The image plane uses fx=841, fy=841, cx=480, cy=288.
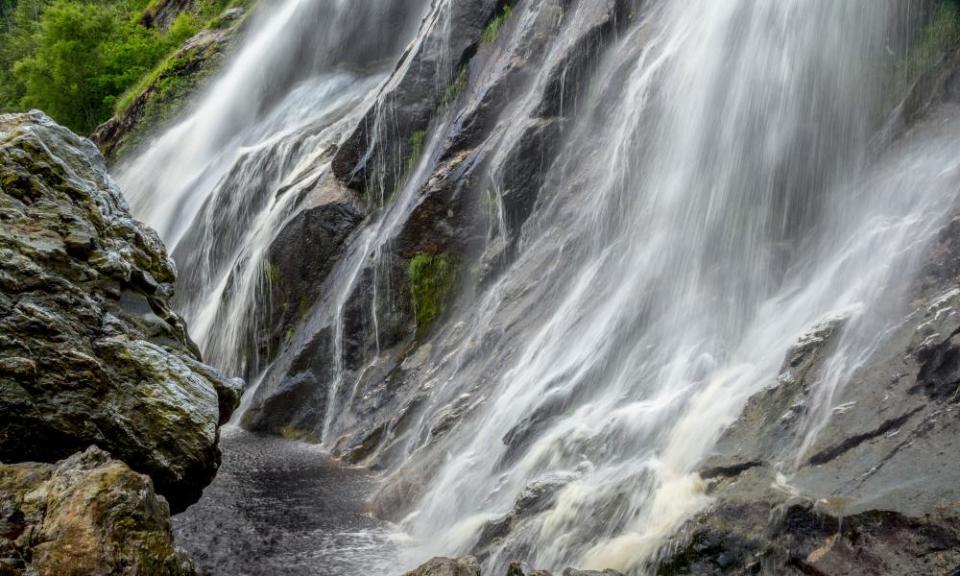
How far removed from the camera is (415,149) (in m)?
16.6

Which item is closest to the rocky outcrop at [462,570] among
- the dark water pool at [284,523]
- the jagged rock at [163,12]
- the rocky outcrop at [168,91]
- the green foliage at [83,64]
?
the dark water pool at [284,523]

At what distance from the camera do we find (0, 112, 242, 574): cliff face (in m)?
5.38

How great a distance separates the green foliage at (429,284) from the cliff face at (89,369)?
18.8 ft

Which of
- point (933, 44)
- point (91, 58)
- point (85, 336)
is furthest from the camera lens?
point (91, 58)

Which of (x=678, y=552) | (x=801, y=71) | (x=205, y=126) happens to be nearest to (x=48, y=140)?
(x=678, y=552)

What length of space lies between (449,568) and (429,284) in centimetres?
875

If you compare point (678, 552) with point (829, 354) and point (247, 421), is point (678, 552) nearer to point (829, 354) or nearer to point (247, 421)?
point (829, 354)

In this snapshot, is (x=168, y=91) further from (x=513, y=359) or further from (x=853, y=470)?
(x=853, y=470)

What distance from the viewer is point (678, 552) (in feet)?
20.7

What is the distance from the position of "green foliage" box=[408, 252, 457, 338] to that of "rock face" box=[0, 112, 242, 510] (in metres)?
5.83

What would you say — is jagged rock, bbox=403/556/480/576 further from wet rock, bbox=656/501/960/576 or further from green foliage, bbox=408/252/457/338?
green foliage, bbox=408/252/457/338

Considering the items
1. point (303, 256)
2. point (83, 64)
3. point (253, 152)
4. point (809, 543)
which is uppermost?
point (83, 64)

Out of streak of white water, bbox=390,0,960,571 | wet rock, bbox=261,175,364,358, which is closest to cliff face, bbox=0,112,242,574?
streak of white water, bbox=390,0,960,571

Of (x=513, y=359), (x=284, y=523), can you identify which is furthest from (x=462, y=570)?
(x=513, y=359)
